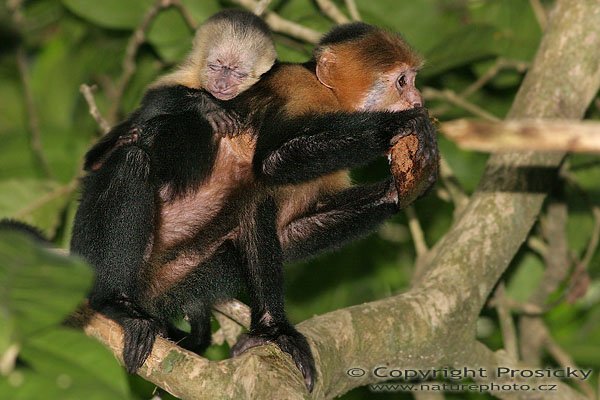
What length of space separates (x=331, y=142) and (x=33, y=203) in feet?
10.0

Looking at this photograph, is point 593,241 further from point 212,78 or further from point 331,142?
point 212,78

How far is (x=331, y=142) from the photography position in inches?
197

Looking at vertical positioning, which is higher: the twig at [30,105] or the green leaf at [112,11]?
the green leaf at [112,11]

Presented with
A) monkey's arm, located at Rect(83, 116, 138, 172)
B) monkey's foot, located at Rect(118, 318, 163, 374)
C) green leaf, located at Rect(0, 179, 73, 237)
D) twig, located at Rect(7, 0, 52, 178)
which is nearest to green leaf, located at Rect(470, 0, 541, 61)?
monkey's arm, located at Rect(83, 116, 138, 172)

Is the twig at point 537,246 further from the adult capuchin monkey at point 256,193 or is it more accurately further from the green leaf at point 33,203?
the green leaf at point 33,203

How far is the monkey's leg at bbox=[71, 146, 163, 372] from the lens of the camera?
4.83m

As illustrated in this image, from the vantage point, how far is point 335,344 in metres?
4.78

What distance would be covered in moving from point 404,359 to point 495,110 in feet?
12.9

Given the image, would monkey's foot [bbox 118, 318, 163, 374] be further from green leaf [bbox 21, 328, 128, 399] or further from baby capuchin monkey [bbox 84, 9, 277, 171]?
green leaf [bbox 21, 328, 128, 399]

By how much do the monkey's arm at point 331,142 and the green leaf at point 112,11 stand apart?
2.96m

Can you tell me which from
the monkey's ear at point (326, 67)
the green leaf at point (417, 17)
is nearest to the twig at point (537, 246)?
the green leaf at point (417, 17)

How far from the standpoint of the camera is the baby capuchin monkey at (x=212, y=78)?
5.32 metres

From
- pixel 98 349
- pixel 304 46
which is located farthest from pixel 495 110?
pixel 98 349

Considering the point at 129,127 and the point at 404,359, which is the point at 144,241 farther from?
the point at 404,359
